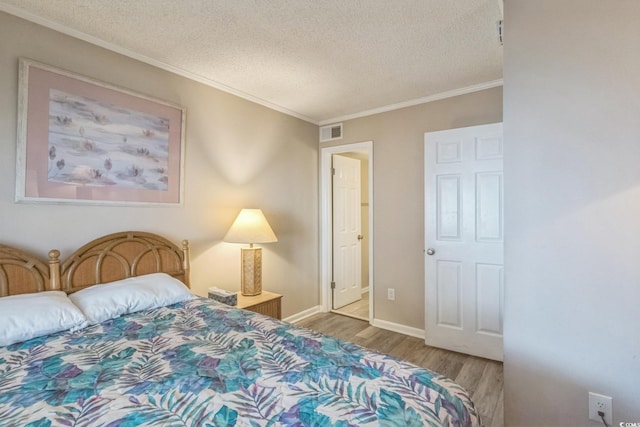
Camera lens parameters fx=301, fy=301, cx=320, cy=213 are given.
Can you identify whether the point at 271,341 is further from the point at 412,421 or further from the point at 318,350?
the point at 412,421

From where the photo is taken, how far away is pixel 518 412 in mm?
1517

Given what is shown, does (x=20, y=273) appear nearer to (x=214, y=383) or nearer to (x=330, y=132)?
(x=214, y=383)

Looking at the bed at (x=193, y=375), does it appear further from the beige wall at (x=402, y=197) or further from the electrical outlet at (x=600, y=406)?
the beige wall at (x=402, y=197)

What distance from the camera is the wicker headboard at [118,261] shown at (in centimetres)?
179

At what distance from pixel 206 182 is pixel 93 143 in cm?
83

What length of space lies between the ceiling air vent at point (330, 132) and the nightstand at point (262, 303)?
204 cm

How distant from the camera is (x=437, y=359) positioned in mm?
2582

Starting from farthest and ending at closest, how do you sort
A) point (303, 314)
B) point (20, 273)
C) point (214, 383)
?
point (303, 314) < point (20, 273) < point (214, 383)

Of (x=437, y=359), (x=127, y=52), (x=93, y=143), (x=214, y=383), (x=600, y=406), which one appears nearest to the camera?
(x=214, y=383)

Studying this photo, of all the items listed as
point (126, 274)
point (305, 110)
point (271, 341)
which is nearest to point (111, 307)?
point (126, 274)

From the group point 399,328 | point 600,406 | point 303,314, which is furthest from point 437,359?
point 303,314

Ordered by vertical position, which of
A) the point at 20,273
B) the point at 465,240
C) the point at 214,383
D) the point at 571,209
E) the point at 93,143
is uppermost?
the point at 93,143

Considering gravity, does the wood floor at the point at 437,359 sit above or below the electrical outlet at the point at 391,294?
below

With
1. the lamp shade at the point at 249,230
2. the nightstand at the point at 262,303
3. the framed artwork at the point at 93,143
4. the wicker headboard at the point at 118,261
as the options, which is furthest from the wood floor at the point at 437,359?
the framed artwork at the point at 93,143
